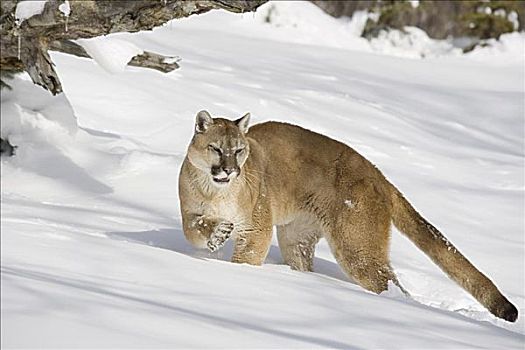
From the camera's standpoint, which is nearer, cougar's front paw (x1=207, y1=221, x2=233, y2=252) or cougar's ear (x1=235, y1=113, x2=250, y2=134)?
cougar's front paw (x1=207, y1=221, x2=233, y2=252)

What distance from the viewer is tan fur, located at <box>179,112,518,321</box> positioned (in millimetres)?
5375

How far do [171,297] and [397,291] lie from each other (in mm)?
2281

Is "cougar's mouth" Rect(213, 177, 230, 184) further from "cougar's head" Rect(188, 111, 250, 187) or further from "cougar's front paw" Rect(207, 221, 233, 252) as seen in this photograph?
"cougar's front paw" Rect(207, 221, 233, 252)

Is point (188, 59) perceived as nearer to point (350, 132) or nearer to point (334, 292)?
point (350, 132)

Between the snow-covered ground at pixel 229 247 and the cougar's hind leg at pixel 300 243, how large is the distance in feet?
0.49

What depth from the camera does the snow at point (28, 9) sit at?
5.97 meters

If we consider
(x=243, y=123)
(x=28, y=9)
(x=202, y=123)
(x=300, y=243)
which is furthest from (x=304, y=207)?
(x=28, y=9)

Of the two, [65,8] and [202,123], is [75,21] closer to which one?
[65,8]

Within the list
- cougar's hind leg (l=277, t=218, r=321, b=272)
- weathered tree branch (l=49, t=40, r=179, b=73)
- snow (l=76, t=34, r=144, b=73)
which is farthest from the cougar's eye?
weathered tree branch (l=49, t=40, r=179, b=73)

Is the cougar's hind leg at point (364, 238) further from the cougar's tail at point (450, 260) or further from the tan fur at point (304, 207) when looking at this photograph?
the cougar's tail at point (450, 260)

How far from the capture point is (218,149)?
17.9ft

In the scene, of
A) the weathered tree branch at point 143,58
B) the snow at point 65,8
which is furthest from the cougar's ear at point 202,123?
the weathered tree branch at point 143,58

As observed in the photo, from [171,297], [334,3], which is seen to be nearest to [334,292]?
[171,297]

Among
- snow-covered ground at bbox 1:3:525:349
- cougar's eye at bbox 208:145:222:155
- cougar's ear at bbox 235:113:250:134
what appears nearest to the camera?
snow-covered ground at bbox 1:3:525:349
